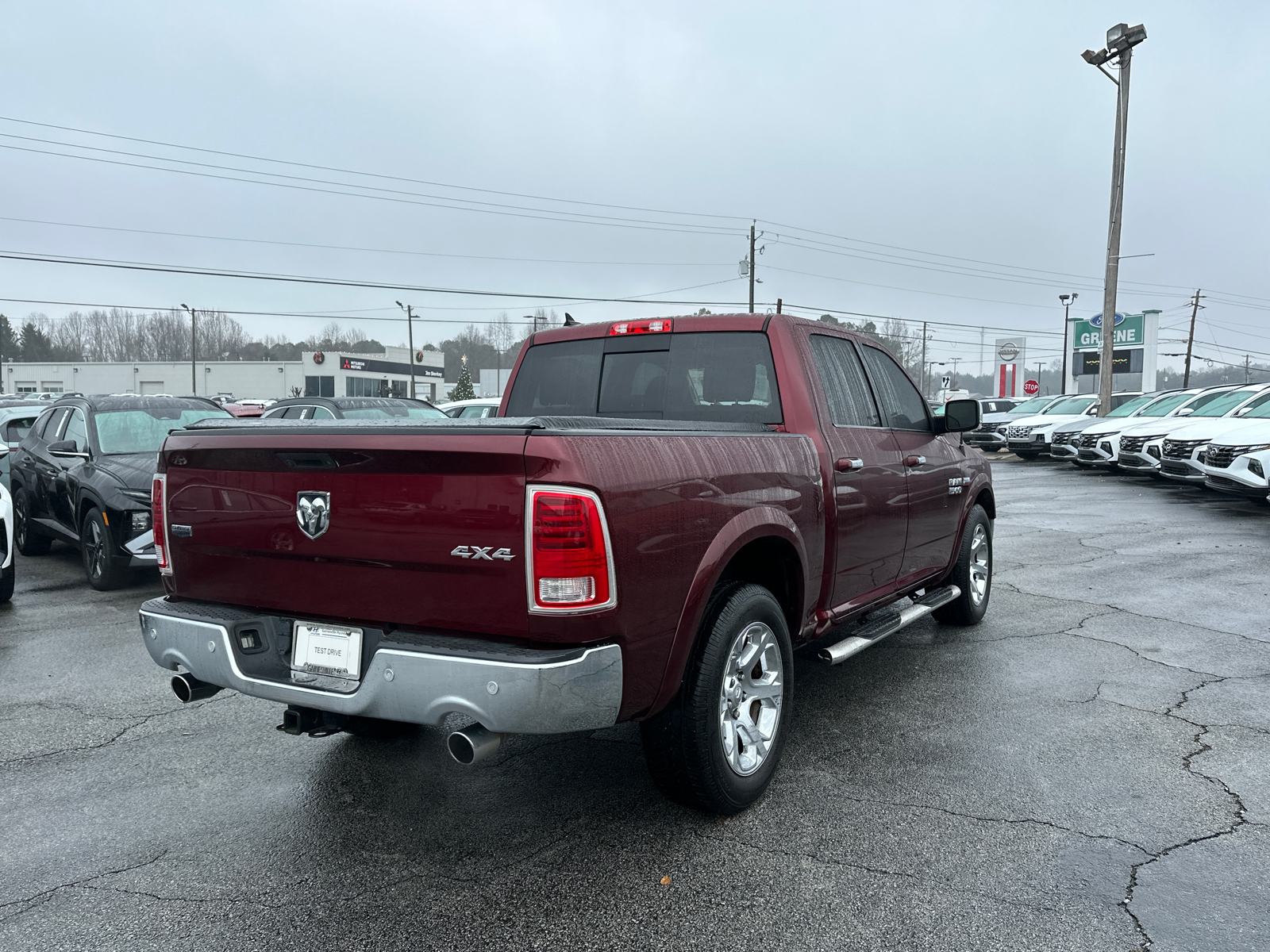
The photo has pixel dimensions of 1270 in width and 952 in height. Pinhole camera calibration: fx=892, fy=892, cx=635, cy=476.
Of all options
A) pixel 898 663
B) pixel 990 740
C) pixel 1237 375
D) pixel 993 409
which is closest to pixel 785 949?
pixel 990 740

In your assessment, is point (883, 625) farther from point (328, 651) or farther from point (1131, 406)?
point (1131, 406)

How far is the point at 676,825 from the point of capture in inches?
132

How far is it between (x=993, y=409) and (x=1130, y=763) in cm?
3363

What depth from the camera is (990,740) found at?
4.18 m

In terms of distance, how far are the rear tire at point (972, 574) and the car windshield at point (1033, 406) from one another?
2185 cm

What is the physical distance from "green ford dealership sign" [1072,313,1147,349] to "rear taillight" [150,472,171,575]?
5257cm

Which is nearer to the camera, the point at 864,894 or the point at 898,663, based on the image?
the point at 864,894

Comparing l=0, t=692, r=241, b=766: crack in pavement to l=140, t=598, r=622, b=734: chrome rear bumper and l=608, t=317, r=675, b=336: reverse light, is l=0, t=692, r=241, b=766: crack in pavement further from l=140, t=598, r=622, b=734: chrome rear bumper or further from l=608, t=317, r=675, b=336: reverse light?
l=608, t=317, r=675, b=336: reverse light

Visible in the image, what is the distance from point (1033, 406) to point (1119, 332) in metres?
28.2

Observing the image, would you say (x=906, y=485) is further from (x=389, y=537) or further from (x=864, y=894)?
(x=389, y=537)

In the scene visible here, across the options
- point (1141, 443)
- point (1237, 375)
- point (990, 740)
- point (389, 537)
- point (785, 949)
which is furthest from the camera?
point (1237, 375)

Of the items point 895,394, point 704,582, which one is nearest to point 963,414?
point 895,394

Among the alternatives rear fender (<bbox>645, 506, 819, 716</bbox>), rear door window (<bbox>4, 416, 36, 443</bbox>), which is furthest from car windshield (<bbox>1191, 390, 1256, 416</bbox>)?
rear door window (<bbox>4, 416, 36, 443</bbox>)

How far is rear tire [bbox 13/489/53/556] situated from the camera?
31.5 ft
